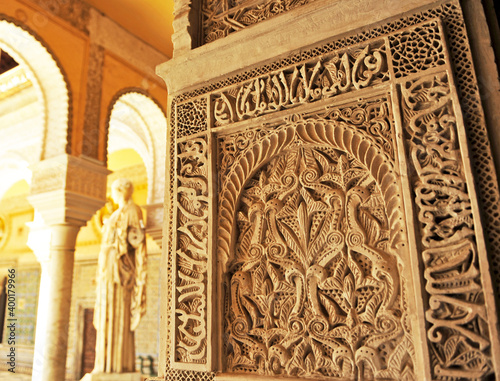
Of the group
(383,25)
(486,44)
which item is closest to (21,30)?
(383,25)

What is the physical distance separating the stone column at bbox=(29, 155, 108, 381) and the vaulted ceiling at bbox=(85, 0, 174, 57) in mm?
2025

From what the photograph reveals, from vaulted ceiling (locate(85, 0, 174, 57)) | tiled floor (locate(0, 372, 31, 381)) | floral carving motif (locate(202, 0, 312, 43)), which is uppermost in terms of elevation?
vaulted ceiling (locate(85, 0, 174, 57))

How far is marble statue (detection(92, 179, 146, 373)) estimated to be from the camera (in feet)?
12.5

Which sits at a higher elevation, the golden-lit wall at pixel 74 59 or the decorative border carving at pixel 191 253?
the golden-lit wall at pixel 74 59

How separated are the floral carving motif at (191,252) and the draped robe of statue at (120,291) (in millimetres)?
2662

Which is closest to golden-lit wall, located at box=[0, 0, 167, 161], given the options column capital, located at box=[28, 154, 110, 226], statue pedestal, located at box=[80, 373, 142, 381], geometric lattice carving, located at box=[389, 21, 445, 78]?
column capital, located at box=[28, 154, 110, 226]

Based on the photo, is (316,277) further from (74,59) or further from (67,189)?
(74,59)

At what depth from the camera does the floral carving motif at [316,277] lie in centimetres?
115

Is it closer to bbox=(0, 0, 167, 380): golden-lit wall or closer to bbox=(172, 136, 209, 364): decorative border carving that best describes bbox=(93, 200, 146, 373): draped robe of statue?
bbox=(0, 0, 167, 380): golden-lit wall

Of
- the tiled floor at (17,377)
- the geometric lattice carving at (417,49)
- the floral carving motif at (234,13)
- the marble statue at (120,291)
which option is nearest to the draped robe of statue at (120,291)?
the marble statue at (120,291)

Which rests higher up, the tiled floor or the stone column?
the stone column

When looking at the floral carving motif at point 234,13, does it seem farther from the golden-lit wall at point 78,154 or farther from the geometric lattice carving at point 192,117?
the golden-lit wall at point 78,154

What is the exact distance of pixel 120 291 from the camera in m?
3.96

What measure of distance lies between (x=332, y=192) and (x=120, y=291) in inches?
127
